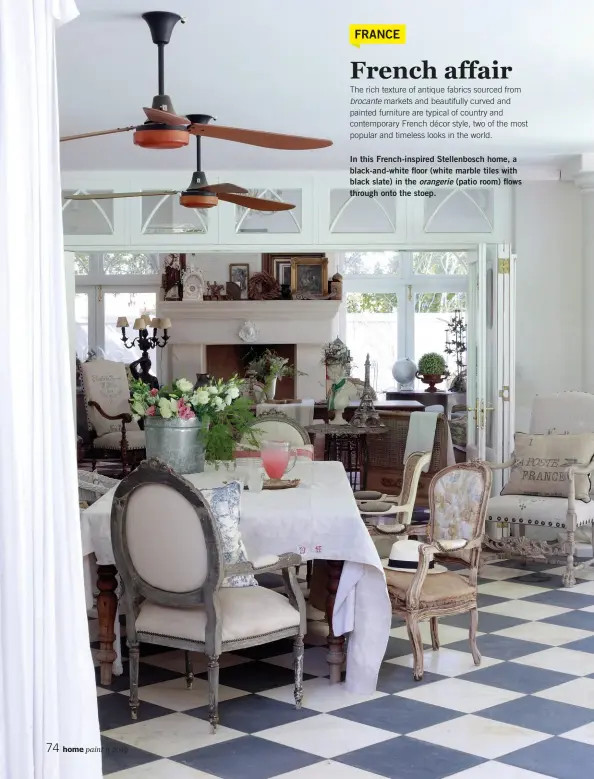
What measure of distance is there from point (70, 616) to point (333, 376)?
8.57 m

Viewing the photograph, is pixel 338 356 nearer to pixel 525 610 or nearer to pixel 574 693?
pixel 525 610

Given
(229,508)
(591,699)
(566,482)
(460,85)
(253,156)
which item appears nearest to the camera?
(229,508)

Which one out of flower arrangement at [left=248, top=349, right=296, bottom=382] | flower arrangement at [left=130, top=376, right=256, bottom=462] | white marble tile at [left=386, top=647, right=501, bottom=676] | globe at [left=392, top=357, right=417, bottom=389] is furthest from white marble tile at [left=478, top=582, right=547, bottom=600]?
globe at [left=392, top=357, right=417, bottom=389]

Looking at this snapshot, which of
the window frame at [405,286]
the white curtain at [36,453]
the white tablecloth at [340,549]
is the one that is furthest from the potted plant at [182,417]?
the window frame at [405,286]

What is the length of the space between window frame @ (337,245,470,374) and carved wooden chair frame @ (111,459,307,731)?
28.3ft

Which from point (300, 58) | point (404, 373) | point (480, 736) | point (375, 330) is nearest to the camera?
point (480, 736)

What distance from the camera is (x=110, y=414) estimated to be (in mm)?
10227

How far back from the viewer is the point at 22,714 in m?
1.86

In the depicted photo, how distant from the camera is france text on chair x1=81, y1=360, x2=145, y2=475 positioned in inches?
378

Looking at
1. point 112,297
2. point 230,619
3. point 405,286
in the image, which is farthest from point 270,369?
point 230,619

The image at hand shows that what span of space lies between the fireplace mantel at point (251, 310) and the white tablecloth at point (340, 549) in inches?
308

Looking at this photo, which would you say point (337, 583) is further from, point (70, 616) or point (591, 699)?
point (70, 616)

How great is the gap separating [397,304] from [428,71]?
24.9 ft

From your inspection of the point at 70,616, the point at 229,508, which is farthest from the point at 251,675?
the point at 70,616
